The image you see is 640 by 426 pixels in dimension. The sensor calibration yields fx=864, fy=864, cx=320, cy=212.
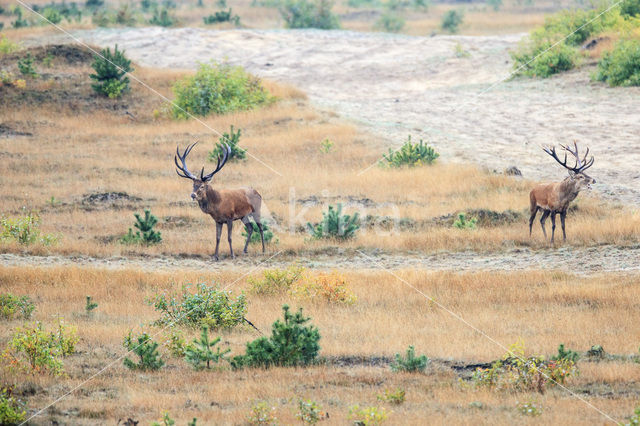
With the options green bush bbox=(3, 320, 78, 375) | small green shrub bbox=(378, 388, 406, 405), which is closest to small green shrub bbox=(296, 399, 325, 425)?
small green shrub bbox=(378, 388, 406, 405)

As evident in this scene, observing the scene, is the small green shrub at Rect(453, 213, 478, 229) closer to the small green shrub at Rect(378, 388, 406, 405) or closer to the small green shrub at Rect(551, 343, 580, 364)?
the small green shrub at Rect(551, 343, 580, 364)

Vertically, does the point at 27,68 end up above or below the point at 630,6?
below

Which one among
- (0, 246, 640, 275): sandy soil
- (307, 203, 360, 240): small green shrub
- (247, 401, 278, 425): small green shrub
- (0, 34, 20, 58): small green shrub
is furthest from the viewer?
(0, 34, 20, 58): small green shrub

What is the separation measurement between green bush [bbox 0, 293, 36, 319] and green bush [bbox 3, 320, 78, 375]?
183 centimetres

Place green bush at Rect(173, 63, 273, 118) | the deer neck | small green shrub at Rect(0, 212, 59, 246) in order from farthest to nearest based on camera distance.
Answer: green bush at Rect(173, 63, 273, 118), small green shrub at Rect(0, 212, 59, 246), the deer neck

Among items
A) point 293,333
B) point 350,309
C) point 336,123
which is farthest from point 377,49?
point 293,333

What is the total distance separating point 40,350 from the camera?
11.4 metres

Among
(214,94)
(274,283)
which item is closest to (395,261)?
(274,283)

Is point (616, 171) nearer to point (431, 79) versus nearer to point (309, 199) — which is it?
point (309, 199)

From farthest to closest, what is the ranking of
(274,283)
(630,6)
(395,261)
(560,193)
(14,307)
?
(630,6) < (395,261) < (560,193) < (274,283) < (14,307)

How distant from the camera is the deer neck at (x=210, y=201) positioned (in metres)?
17.2

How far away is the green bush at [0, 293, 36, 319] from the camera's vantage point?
13.9m

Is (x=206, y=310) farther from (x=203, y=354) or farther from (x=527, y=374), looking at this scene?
(x=527, y=374)

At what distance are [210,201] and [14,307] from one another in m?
4.64
